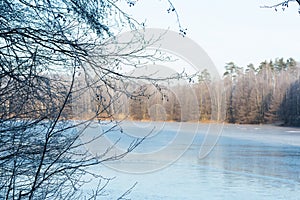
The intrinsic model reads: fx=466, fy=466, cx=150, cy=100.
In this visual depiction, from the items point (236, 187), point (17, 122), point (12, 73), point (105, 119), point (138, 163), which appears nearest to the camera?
point (12, 73)

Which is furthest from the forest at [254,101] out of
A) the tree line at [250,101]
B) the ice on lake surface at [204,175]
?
the ice on lake surface at [204,175]

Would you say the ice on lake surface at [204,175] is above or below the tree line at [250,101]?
below

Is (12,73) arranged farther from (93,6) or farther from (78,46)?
(93,6)

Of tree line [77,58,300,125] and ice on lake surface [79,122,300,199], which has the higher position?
tree line [77,58,300,125]

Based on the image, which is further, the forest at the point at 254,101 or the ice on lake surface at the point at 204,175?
the forest at the point at 254,101

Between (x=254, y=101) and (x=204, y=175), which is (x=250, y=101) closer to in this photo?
(x=254, y=101)

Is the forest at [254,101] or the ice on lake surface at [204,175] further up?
the forest at [254,101]

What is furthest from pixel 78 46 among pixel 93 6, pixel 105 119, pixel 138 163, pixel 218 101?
pixel 218 101

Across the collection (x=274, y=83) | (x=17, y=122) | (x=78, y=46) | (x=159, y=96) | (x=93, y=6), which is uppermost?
(x=274, y=83)

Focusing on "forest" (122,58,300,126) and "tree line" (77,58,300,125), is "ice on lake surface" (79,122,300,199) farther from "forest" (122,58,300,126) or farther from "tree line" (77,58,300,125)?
"forest" (122,58,300,126)

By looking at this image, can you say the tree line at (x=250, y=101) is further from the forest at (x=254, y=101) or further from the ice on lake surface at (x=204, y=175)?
the ice on lake surface at (x=204, y=175)

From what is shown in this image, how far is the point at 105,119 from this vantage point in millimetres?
2293

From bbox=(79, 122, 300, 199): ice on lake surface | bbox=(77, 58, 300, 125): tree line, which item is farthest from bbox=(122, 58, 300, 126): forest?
bbox=(79, 122, 300, 199): ice on lake surface

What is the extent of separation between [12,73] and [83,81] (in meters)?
0.41
